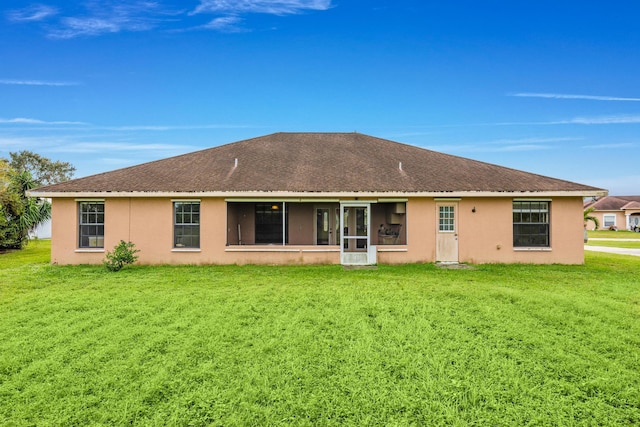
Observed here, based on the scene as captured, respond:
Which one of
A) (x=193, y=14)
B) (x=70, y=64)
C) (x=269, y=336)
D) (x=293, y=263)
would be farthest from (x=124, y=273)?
(x=70, y=64)

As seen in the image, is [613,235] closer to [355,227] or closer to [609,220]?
[609,220]

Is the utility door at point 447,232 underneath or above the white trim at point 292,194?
underneath

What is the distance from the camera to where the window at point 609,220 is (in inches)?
1799

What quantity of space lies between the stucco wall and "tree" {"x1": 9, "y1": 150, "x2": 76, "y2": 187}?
1689 inches

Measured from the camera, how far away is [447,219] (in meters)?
13.1

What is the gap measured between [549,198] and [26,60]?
85.3ft

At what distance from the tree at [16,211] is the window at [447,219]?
22.4m

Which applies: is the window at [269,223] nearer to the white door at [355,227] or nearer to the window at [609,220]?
the white door at [355,227]

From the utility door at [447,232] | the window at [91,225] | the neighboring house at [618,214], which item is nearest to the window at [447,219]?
the utility door at [447,232]

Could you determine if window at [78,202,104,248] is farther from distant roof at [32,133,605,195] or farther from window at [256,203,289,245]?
window at [256,203,289,245]

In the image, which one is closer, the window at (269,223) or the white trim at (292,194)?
the white trim at (292,194)

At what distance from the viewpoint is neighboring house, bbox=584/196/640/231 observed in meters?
44.3

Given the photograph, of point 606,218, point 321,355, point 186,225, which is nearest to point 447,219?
point 321,355

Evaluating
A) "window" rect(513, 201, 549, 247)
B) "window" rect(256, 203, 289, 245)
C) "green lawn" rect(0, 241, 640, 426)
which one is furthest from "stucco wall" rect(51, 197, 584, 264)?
"green lawn" rect(0, 241, 640, 426)
